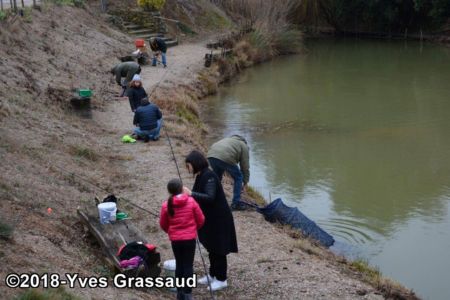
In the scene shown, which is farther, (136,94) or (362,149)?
(362,149)

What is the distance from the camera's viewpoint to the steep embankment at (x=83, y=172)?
27.5 feet

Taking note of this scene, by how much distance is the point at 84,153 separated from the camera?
13.8m

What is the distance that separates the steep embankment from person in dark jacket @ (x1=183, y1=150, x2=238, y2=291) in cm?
66

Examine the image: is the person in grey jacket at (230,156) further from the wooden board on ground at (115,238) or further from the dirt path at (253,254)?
the wooden board on ground at (115,238)

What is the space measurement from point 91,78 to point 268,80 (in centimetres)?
1126

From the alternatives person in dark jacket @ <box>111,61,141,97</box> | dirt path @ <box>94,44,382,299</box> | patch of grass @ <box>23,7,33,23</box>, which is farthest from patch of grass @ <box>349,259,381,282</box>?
patch of grass @ <box>23,7,33,23</box>

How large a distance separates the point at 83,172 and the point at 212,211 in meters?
5.32

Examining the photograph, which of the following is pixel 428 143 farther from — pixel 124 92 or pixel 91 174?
pixel 91 174

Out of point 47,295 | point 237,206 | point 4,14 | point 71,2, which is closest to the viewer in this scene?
point 47,295

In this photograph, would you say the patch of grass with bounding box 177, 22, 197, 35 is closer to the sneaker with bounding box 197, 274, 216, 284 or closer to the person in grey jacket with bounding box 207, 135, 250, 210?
the person in grey jacket with bounding box 207, 135, 250, 210

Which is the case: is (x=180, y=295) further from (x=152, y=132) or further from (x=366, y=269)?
(x=152, y=132)

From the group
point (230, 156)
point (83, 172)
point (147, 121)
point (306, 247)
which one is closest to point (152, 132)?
point (147, 121)

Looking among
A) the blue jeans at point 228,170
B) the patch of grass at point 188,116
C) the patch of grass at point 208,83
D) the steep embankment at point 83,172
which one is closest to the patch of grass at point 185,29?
the patch of grass at point 208,83

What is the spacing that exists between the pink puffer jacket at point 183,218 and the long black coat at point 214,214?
38 cm
